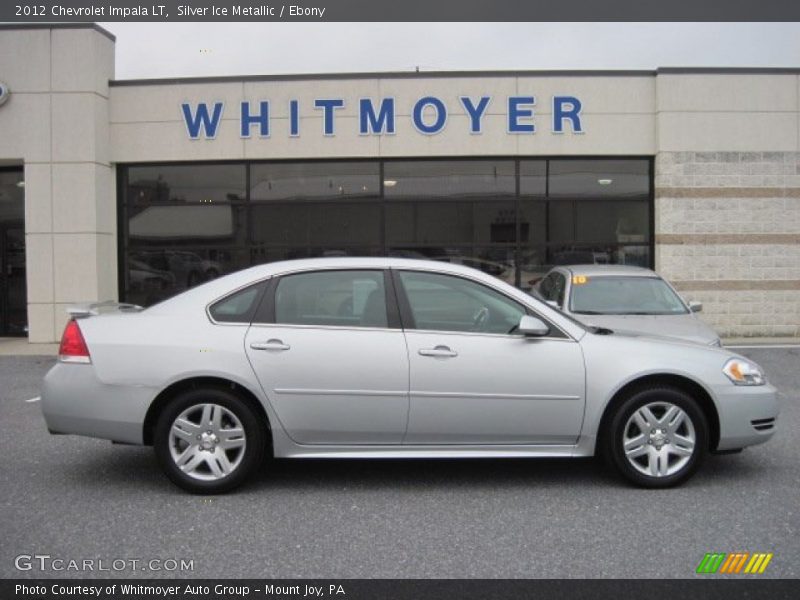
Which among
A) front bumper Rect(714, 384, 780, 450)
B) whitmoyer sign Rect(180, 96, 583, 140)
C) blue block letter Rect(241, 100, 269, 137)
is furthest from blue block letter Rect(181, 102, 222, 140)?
front bumper Rect(714, 384, 780, 450)

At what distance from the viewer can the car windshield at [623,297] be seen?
8852 millimetres

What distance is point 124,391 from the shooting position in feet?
17.0

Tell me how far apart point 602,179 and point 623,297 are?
618cm

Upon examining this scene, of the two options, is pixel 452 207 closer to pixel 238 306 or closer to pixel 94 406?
pixel 238 306

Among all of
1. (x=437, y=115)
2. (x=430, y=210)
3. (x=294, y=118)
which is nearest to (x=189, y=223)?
(x=294, y=118)

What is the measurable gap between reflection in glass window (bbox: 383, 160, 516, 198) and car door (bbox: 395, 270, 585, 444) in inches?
381

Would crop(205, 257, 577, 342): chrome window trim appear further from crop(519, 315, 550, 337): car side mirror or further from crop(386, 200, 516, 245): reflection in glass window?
crop(386, 200, 516, 245): reflection in glass window

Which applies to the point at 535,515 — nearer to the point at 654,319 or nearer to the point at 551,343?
the point at 551,343

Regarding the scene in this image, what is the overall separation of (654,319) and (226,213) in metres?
8.99

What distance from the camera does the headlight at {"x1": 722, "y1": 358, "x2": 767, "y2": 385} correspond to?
5377 millimetres

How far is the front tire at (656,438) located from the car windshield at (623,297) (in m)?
3.51

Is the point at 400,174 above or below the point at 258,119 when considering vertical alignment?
below
